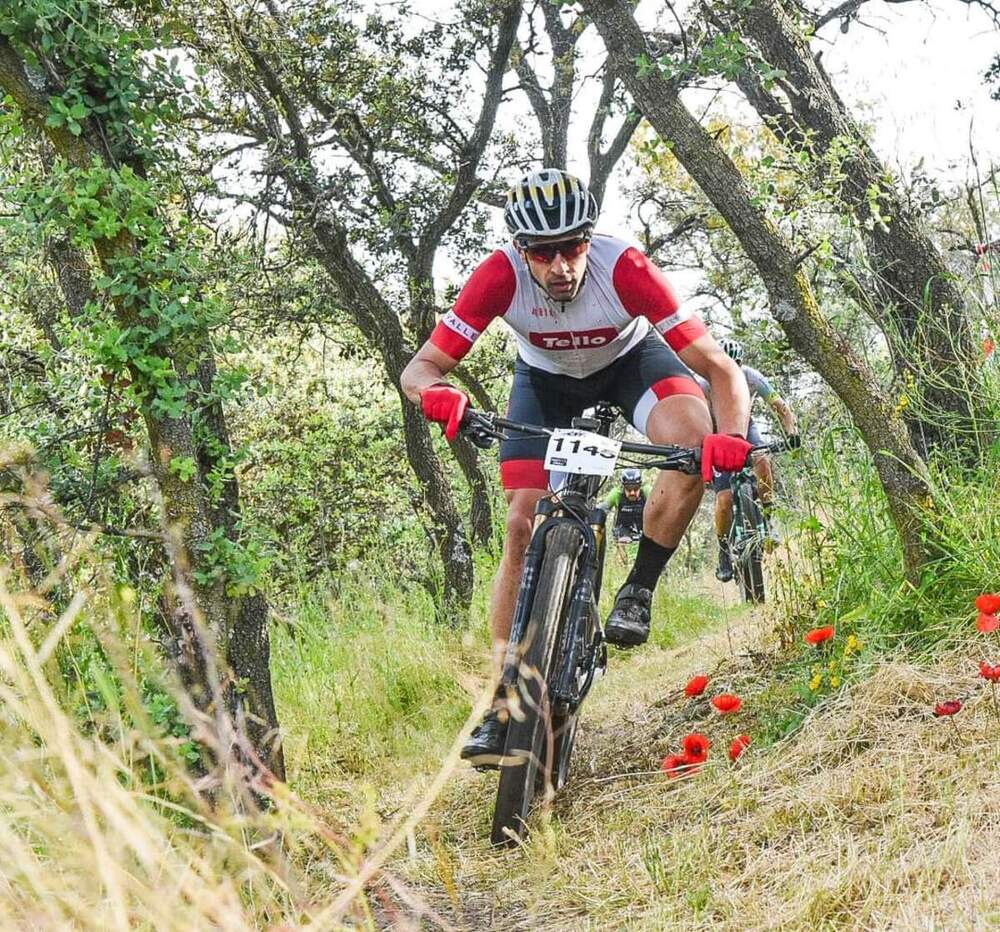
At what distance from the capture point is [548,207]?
3924mm

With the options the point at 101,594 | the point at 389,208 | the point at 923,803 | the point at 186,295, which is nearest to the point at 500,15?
the point at 389,208

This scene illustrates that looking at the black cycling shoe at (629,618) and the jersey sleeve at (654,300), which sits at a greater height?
the jersey sleeve at (654,300)

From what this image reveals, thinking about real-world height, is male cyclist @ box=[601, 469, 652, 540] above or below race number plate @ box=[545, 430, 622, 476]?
below

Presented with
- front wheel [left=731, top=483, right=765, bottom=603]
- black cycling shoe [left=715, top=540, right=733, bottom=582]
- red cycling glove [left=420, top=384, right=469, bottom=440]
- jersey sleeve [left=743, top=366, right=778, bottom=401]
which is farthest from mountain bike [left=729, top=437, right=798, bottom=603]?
red cycling glove [left=420, top=384, right=469, bottom=440]

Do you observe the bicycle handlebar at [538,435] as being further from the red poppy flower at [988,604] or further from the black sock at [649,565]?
the red poppy flower at [988,604]

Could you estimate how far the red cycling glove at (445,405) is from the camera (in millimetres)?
Result: 3717

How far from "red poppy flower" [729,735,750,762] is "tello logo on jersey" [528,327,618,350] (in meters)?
1.61

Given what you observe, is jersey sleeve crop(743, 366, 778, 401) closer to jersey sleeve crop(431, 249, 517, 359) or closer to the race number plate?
jersey sleeve crop(431, 249, 517, 359)

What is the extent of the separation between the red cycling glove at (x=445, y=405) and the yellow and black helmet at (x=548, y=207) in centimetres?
68

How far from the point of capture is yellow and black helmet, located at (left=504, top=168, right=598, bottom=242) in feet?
12.9

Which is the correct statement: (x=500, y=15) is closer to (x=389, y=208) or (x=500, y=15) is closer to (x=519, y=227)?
(x=389, y=208)

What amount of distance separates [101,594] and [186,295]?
38.6 inches

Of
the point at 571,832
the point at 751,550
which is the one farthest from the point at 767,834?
the point at 751,550

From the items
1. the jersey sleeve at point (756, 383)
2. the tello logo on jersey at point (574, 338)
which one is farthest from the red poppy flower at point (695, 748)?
the jersey sleeve at point (756, 383)
